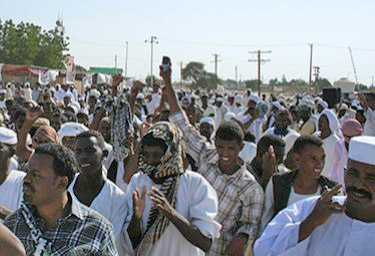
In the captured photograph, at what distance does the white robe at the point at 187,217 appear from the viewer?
3.75m

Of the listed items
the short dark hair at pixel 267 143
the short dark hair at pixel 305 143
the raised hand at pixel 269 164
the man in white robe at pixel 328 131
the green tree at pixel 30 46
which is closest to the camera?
the short dark hair at pixel 305 143

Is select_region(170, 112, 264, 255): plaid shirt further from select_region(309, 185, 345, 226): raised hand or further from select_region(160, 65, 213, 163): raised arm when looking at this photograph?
select_region(309, 185, 345, 226): raised hand

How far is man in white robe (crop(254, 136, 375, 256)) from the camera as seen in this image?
275 cm

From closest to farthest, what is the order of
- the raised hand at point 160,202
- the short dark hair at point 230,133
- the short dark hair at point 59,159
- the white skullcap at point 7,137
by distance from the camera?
the short dark hair at point 59,159 → the raised hand at point 160,202 → the white skullcap at point 7,137 → the short dark hair at point 230,133

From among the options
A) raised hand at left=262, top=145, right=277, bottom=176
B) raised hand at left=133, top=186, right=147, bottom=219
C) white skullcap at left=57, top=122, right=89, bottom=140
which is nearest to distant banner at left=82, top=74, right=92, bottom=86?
white skullcap at left=57, top=122, right=89, bottom=140

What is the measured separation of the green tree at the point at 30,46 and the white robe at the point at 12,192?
185 ft

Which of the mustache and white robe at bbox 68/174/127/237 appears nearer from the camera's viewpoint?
the mustache

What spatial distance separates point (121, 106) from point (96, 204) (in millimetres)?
2547

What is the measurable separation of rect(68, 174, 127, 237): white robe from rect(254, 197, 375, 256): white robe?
42.2 inches

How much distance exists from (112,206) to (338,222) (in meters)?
1.53

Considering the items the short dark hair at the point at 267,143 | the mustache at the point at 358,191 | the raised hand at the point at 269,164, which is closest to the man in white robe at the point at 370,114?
the short dark hair at the point at 267,143

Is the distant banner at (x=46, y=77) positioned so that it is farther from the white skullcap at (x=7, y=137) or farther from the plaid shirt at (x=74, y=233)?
the plaid shirt at (x=74, y=233)

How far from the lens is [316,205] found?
2.84 m

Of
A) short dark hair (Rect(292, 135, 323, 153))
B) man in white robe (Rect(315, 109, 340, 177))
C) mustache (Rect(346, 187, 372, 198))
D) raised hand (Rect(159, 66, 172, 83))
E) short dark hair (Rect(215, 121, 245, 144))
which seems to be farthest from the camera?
man in white robe (Rect(315, 109, 340, 177))
